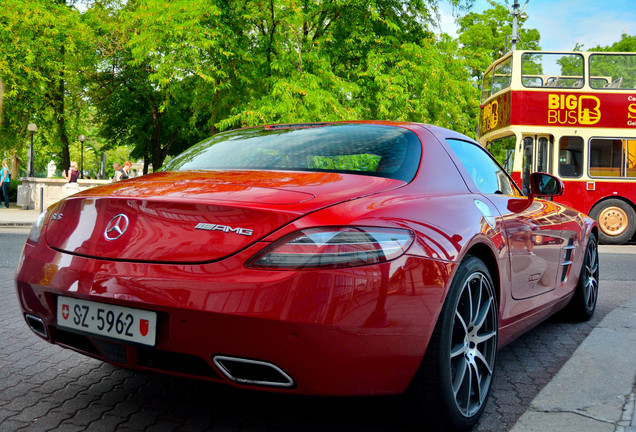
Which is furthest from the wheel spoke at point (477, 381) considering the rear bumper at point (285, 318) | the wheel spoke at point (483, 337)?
the rear bumper at point (285, 318)

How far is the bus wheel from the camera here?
47.3ft

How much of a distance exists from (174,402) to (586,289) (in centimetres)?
348

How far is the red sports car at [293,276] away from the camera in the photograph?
2.19 m

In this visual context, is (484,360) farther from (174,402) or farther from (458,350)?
(174,402)

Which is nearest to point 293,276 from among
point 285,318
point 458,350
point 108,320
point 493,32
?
point 285,318

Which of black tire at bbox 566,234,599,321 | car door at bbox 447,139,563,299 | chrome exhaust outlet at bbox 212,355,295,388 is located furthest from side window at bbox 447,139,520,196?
chrome exhaust outlet at bbox 212,355,295,388

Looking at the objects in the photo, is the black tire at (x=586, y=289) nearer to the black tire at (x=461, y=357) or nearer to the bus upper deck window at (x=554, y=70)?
the black tire at (x=461, y=357)

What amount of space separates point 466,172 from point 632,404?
1359mm

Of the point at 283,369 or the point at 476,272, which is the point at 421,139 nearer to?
the point at 476,272

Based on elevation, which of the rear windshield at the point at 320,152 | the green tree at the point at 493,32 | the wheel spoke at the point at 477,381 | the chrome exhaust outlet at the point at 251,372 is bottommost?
the wheel spoke at the point at 477,381

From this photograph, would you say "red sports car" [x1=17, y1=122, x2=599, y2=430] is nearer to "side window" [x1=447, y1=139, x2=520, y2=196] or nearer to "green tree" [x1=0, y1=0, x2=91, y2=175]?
"side window" [x1=447, y1=139, x2=520, y2=196]

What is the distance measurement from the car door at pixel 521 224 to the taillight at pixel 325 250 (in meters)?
1.20

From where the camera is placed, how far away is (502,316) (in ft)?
10.6

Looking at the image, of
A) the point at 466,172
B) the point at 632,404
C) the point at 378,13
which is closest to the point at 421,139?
the point at 466,172
